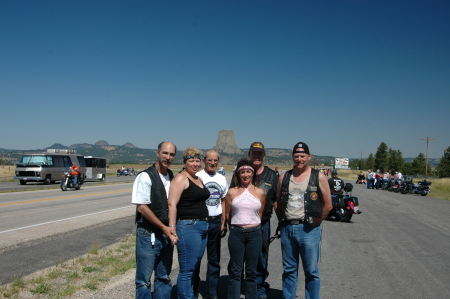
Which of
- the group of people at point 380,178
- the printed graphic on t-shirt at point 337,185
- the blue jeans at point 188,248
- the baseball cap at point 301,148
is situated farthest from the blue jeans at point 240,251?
the group of people at point 380,178

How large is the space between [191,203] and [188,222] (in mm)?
206

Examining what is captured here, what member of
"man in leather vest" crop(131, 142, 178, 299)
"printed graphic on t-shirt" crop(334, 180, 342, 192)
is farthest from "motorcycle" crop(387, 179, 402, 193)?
"man in leather vest" crop(131, 142, 178, 299)

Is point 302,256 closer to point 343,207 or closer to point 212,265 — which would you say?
point 212,265

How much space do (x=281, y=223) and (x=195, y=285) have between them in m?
1.35

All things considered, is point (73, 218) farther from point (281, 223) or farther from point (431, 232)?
point (431, 232)

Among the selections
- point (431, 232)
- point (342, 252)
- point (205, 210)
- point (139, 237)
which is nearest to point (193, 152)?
point (205, 210)

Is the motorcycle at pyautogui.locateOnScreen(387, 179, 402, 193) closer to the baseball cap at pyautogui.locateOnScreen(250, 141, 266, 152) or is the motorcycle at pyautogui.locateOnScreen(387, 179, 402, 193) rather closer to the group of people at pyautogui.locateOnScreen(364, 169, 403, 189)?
the group of people at pyautogui.locateOnScreen(364, 169, 403, 189)

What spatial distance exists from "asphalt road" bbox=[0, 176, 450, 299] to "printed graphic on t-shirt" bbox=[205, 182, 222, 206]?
135 centimetres

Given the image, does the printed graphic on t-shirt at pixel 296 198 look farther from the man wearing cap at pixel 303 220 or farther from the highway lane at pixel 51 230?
the highway lane at pixel 51 230

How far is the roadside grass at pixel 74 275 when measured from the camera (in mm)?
5264

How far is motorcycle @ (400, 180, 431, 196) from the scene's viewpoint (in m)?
29.1

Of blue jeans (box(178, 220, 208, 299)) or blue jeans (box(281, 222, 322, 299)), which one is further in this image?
blue jeans (box(281, 222, 322, 299))

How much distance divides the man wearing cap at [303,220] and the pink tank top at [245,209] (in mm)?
320

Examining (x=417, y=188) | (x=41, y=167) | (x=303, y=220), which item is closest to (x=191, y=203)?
(x=303, y=220)
